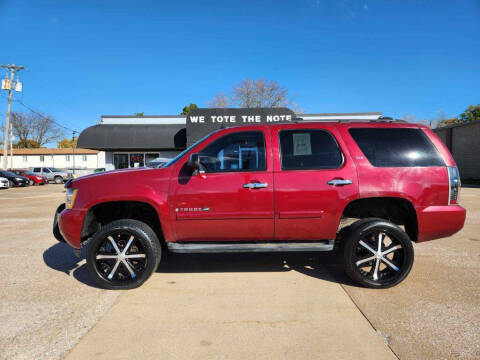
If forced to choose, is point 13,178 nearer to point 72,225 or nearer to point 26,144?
point 72,225

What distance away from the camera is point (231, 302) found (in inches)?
115

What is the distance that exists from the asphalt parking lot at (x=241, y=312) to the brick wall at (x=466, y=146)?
24.2m

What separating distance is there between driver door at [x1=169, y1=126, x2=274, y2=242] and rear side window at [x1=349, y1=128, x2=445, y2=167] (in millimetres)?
1187

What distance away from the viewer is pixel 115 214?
3729mm

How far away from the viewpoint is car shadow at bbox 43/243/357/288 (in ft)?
12.1

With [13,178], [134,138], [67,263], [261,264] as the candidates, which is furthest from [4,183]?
[261,264]

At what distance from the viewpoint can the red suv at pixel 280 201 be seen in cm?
317

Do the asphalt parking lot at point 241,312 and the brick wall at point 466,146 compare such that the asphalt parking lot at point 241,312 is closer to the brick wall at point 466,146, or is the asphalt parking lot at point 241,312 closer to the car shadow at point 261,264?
the car shadow at point 261,264

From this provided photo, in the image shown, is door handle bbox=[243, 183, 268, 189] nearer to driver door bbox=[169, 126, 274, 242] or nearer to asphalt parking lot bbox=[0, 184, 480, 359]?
driver door bbox=[169, 126, 274, 242]

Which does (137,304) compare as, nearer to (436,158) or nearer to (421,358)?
(421,358)

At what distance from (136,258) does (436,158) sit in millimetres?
3731

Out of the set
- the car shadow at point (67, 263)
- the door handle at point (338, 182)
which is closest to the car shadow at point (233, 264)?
the car shadow at point (67, 263)

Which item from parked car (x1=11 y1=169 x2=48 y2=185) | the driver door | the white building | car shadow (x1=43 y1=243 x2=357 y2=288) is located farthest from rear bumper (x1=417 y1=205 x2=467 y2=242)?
the white building

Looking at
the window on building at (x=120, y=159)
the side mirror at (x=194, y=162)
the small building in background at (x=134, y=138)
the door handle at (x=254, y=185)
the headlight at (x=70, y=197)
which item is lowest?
the headlight at (x=70, y=197)
